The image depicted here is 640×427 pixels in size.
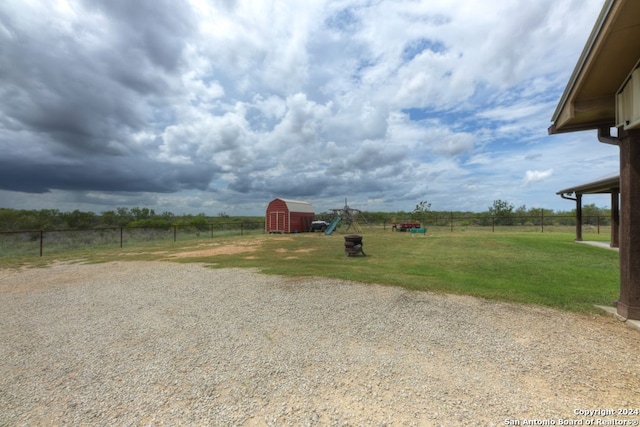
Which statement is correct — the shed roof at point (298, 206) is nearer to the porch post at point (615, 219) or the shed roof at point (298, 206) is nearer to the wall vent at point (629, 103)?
the porch post at point (615, 219)

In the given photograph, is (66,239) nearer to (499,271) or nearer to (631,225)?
(499,271)

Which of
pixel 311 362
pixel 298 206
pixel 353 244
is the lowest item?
pixel 311 362

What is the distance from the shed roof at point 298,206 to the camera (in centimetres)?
2820

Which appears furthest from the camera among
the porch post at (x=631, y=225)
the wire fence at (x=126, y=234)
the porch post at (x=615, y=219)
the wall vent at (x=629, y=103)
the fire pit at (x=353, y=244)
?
the wire fence at (x=126, y=234)

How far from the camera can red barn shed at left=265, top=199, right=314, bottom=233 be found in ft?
90.6

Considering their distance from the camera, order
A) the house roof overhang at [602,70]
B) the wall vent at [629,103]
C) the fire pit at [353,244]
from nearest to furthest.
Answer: the house roof overhang at [602,70] → the wall vent at [629,103] → the fire pit at [353,244]

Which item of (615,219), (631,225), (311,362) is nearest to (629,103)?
(631,225)

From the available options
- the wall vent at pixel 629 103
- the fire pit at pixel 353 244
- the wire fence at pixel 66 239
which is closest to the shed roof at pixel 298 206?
the wire fence at pixel 66 239

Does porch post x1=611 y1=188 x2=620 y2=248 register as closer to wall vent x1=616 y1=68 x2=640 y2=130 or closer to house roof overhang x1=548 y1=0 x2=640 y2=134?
house roof overhang x1=548 y1=0 x2=640 y2=134

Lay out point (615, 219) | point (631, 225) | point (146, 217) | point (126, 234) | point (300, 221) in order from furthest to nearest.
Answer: point (146, 217) → point (300, 221) → point (126, 234) → point (615, 219) → point (631, 225)

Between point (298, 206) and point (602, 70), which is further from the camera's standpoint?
point (298, 206)

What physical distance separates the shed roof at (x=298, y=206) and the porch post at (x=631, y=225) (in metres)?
24.6

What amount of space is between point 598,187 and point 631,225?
12.1 m

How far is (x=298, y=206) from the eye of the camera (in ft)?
98.0
